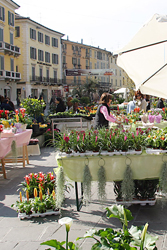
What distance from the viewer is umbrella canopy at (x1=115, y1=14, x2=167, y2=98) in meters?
3.84

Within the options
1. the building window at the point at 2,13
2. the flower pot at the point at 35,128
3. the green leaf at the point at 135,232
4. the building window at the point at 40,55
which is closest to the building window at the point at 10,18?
the building window at the point at 2,13

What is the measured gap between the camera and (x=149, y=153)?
3566 millimetres

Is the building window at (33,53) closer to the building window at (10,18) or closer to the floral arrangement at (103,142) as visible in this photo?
the building window at (10,18)

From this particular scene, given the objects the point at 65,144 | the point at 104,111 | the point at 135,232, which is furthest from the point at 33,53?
the point at 135,232

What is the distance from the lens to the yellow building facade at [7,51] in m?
31.8

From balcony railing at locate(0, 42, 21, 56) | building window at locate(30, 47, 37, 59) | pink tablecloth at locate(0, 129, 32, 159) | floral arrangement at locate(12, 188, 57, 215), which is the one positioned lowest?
floral arrangement at locate(12, 188, 57, 215)

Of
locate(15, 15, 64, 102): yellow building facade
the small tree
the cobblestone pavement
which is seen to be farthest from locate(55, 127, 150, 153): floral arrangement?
locate(15, 15, 64, 102): yellow building facade

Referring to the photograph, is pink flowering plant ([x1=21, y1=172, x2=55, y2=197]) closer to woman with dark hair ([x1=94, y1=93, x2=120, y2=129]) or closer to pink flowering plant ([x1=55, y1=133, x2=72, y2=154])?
pink flowering plant ([x1=55, y1=133, x2=72, y2=154])

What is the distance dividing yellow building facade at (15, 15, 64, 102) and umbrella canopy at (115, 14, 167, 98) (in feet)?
116

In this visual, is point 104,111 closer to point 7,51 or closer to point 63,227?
point 63,227

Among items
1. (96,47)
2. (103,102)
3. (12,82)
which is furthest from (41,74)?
(103,102)

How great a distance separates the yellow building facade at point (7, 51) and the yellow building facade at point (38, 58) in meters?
3.69

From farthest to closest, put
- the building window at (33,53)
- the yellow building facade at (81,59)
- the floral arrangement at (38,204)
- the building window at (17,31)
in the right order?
1. the yellow building facade at (81,59)
2. the building window at (33,53)
3. the building window at (17,31)
4. the floral arrangement at (38,204)

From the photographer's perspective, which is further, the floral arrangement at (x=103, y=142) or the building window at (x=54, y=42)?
the building window at (x=54, y=42)
